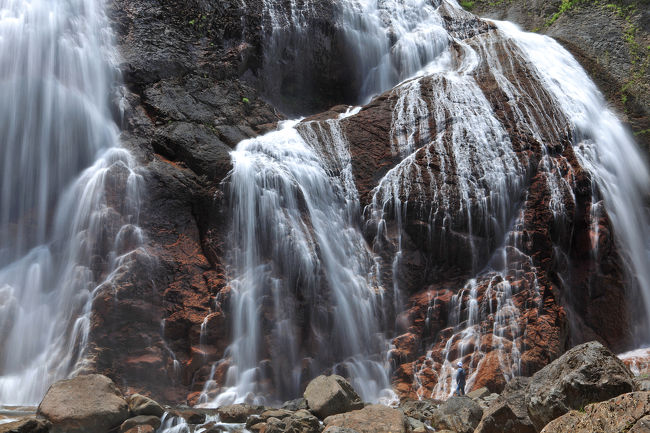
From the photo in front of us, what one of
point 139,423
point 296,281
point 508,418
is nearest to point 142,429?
point 139,423

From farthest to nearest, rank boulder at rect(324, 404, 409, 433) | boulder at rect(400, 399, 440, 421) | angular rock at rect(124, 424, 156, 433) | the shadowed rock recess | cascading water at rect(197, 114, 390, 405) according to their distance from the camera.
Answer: cascading water at rect(197, 114, 390, 405) → the shadowed rock recess → boulder at rect(400, 399, 440, 421) → angular rock at rect(124, 424, 156, 433) → boulder at rect(324, 404, 409, 433)

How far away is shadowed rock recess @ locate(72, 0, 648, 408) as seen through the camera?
12.9m

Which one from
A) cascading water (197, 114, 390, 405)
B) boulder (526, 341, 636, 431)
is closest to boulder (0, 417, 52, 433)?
cascading water (197, 114, 390, 405)

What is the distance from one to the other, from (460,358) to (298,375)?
4399 mm

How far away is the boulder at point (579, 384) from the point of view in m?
6.41

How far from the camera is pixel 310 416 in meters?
9.56

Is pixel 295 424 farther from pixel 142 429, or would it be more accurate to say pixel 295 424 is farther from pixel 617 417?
pixel 617 417

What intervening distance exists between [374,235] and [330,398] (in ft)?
20.9

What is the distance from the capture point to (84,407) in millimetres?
9133

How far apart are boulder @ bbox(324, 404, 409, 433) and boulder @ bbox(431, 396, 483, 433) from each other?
0.76 meters

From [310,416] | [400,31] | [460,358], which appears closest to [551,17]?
[400,31]

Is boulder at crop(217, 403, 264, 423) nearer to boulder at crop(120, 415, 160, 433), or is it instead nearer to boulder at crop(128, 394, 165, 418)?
boulder at crop(128, 394, 165, 418)

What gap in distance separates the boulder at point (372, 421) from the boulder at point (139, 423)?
10.8ft

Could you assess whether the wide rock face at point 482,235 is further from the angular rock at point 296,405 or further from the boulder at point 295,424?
the boulder at point 295,424
